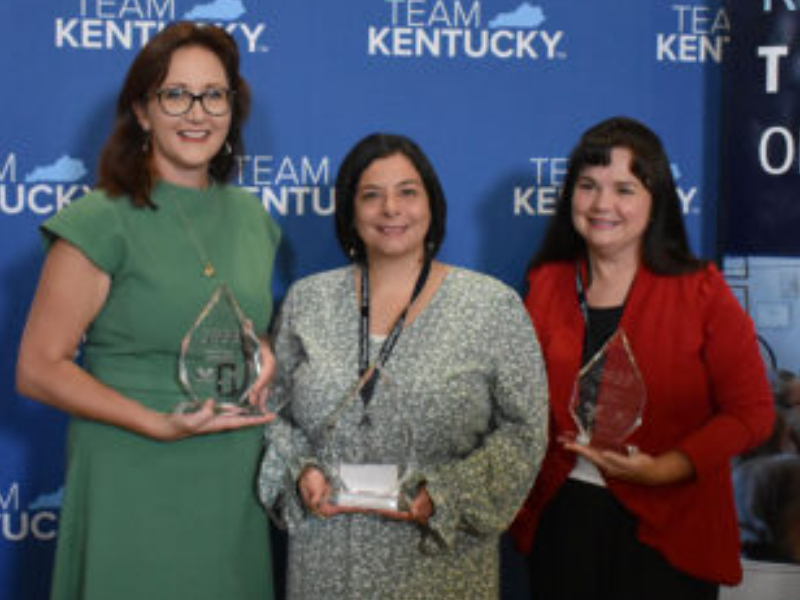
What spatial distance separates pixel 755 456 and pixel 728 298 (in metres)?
0.69

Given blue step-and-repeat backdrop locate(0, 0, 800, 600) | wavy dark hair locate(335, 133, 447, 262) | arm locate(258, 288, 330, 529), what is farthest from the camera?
blue step-and-repeat backdrop locate(0, 0, 800, 600)

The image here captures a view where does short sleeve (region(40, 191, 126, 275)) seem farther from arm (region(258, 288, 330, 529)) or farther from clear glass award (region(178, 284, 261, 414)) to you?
arm (region(258, 288, 330, 529))

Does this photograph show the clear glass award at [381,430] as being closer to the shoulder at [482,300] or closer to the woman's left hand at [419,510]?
the woman's left hand at [419,510]

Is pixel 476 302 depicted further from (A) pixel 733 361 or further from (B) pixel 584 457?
(A) pixel 733 361

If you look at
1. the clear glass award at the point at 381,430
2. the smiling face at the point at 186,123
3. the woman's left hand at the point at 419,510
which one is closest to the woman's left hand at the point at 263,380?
the clear glass award at the point at 381,430

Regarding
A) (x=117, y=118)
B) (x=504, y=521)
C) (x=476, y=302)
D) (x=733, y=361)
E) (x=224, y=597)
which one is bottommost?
(x=224, y=597)

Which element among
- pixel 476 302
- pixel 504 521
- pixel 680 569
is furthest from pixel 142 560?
pixel 680 569

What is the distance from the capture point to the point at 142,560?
1741mm

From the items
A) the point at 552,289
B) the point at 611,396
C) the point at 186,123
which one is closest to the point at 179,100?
the point at 186,123

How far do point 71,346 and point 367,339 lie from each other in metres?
0.58

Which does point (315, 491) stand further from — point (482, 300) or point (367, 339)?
point (482, 300)

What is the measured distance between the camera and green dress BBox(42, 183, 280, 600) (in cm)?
168

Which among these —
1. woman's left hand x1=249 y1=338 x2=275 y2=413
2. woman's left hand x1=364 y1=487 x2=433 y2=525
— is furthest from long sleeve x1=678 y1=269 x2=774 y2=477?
woman's left hand x1=249 y1=338 x2=275 y2=413

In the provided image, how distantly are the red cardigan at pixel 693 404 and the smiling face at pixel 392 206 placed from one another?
43 centimetres
